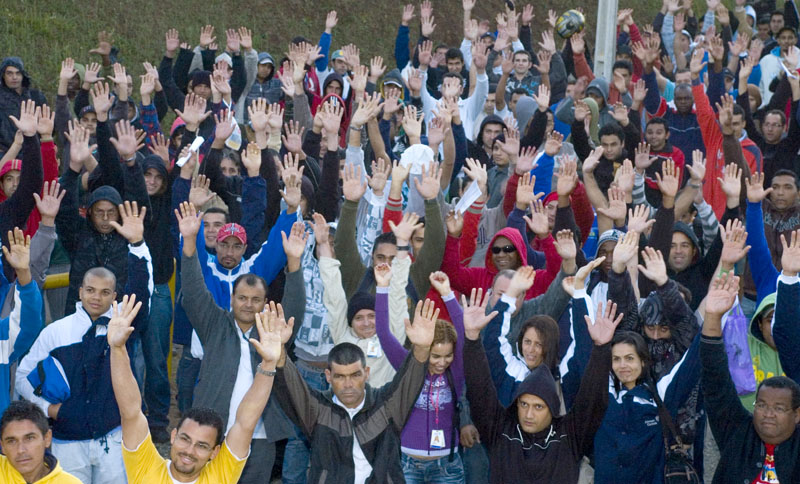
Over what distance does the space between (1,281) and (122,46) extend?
9.29m

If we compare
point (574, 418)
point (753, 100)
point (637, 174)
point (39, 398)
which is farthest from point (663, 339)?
point (753, 100)

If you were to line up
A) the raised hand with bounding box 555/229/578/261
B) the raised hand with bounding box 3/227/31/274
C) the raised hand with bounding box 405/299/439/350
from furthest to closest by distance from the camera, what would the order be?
the raised hand with bounding box 555/229/578/261
the raised hand with bounding box 3/227/31/274
the raised hand with bounding box 405/299/439/350

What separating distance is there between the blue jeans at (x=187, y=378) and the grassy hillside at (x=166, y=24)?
7942mm

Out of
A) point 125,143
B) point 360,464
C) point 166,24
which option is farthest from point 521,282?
point 166,24

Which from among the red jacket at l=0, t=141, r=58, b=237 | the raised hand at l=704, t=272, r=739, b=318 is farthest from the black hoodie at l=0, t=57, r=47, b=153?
the raised hand at l=704, t=272, r=739, b=318

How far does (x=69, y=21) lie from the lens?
14.6 metres

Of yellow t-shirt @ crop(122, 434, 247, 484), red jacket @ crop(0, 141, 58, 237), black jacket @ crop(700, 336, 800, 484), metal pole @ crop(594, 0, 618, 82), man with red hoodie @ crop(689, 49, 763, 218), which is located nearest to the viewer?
yellow t-shirt @ crop(122, 434, 247, 484)

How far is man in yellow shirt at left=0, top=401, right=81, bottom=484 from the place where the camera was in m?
4.62

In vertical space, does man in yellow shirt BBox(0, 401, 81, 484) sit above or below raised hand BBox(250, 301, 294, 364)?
below

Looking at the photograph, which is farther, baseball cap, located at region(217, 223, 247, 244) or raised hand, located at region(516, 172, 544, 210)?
raised hand, located at region(516, 172, 544, 210)

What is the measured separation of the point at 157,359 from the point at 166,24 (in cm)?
915

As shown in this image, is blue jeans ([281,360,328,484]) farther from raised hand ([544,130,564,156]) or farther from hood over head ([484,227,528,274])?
raised hand ([544,130,564,156])

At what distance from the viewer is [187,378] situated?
6.85m

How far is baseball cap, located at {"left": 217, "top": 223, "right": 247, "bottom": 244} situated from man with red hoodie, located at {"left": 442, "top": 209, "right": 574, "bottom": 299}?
1296 millimetres
